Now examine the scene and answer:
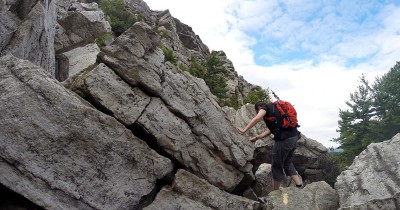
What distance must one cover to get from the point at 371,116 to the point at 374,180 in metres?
→ 49.7

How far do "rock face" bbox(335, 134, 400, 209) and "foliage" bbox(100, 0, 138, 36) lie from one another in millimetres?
36885

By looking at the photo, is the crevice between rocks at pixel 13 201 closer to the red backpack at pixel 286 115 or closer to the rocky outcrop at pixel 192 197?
the rocky outcrop at pixel 192 197

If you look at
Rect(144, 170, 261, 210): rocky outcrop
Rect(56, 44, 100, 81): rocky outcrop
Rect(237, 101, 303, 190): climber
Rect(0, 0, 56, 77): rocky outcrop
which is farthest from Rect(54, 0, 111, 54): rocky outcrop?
Rect(144, 170, 261, 210): rocky outcrop

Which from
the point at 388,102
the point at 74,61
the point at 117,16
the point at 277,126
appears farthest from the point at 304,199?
the point at 388,102

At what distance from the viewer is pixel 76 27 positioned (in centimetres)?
2739

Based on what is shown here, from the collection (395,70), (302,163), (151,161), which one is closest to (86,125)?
(151,161)

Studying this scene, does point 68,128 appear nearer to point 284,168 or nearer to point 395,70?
point 284,168

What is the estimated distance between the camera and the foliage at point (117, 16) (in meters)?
43.7

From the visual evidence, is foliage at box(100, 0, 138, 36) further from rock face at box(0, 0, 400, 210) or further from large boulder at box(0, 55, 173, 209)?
large boulder at box(0, 55, 173, 209)

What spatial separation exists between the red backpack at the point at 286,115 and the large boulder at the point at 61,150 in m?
5.15

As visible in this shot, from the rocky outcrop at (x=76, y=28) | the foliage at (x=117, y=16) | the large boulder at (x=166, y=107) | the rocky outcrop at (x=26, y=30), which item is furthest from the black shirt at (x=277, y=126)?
the foliage at (x=117, y=16)

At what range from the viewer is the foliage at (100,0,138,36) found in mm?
43719

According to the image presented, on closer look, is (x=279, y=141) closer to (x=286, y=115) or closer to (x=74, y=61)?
(x=286, y=115)

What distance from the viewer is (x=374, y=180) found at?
34.8 ft
